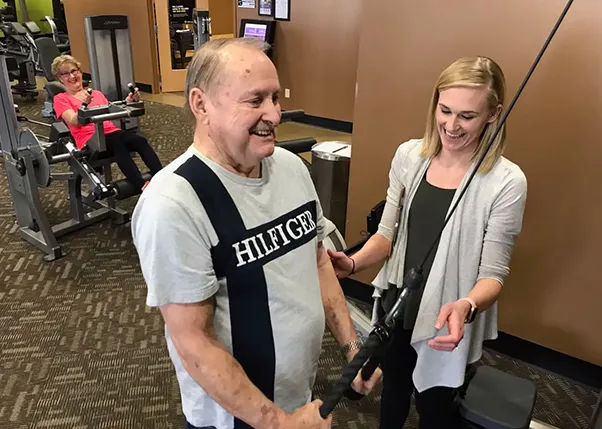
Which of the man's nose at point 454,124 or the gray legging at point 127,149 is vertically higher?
the man's nose at point 454,124

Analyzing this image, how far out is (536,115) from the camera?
2.17 meters


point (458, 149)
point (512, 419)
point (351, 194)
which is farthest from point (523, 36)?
point (512, 419)

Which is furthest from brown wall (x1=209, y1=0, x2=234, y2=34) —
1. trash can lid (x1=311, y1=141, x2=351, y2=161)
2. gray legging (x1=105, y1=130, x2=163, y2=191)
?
trash can lid (x1=311, y1=141, x2=351, y2=161)

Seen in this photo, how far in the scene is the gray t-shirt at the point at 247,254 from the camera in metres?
0.91

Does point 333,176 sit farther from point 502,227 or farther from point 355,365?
point 355,365

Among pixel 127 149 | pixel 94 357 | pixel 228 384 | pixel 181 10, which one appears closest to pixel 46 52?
pixel 127 149

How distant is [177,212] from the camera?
2.97 ft

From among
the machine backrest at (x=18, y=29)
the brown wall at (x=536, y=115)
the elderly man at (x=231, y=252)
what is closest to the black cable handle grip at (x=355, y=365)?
the elderly man at (x=231, y=252)

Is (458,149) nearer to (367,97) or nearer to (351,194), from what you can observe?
(367,97)

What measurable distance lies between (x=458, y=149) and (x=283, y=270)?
2.28 ft

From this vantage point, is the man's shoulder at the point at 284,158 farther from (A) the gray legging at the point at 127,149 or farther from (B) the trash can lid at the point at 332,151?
(A) the gray legging at the point at 127,149

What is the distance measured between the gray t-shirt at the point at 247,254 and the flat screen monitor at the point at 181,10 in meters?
8.06

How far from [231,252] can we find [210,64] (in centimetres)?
35

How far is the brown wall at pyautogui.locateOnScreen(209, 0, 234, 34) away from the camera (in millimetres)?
8445
